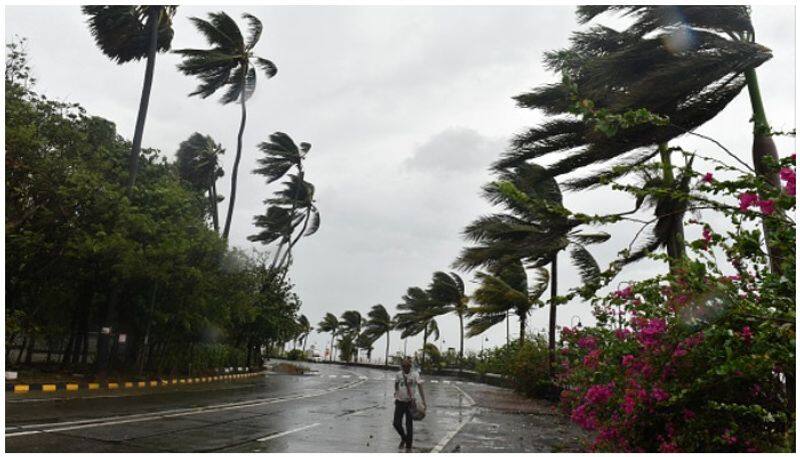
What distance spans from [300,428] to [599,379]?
5512 millimetres

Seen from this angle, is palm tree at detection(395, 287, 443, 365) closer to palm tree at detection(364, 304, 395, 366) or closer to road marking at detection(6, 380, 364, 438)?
palm tree at detection(364, 304, 395, 366)

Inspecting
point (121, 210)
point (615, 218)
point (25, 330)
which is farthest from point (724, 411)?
point (25, 330)

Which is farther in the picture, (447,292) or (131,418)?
(447,292)

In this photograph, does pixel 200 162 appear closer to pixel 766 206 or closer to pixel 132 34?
pixel 132 34

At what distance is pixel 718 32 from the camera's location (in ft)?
29.8

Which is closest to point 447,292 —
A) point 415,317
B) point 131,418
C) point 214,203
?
point 415,317

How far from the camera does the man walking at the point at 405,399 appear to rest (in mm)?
9000

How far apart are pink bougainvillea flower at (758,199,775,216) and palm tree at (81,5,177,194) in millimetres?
20594

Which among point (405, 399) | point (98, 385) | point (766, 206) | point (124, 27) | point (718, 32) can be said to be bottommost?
point (98, 385)

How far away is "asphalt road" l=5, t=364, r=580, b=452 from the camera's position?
8133 millimetres

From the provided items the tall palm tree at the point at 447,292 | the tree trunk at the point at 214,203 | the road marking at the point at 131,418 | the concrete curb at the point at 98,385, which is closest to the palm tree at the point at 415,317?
the tall palm tree at the point at 447,292

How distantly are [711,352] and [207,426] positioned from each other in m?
8.24

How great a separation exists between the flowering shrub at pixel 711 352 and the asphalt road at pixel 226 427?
2.85 metres

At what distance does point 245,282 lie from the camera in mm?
26688
